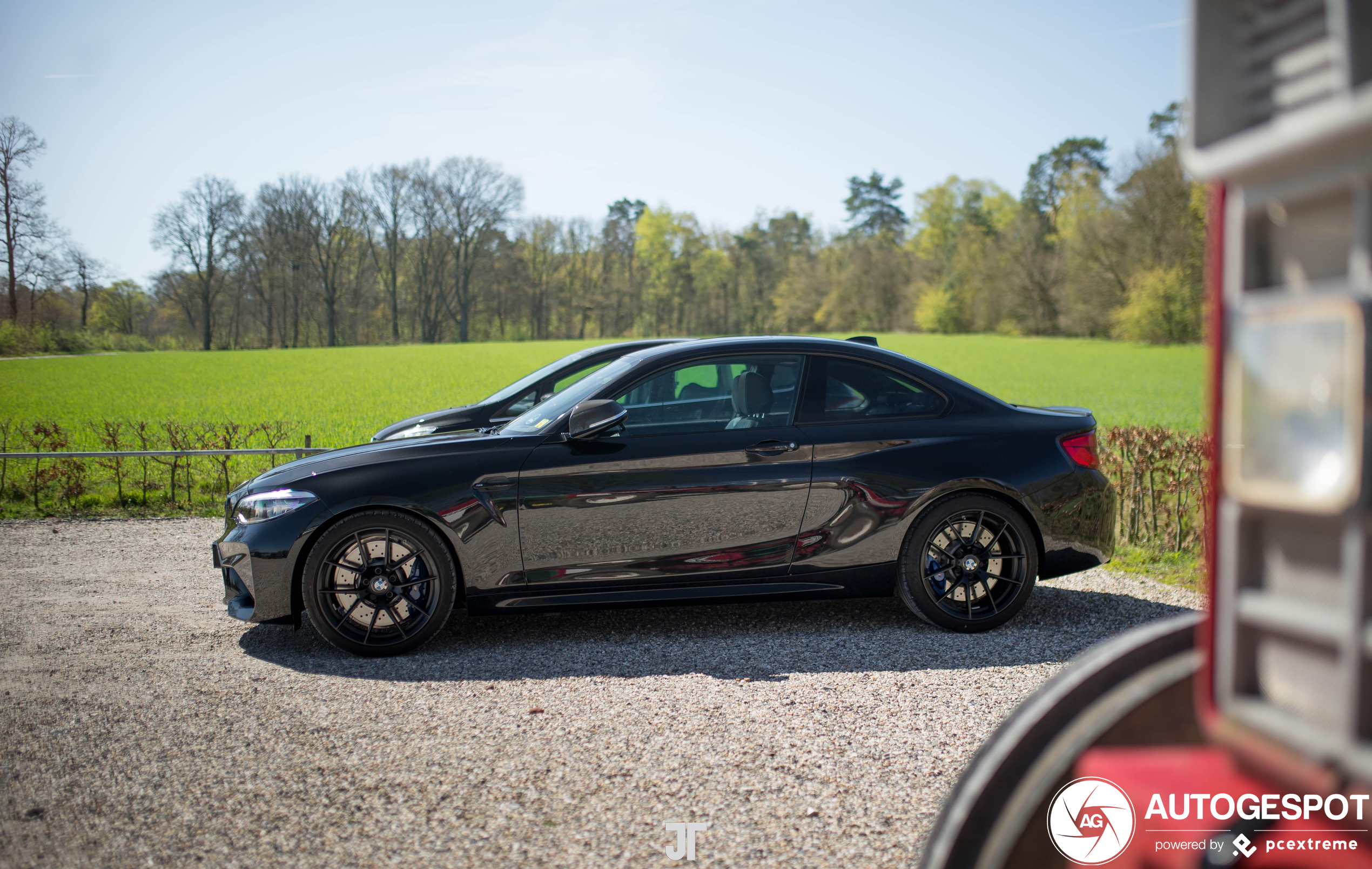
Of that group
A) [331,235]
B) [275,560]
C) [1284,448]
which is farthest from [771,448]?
[331,235]

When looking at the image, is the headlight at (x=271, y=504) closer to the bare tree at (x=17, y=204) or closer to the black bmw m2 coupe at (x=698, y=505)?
the black bmw m2 coupe at (x=698, y=505)

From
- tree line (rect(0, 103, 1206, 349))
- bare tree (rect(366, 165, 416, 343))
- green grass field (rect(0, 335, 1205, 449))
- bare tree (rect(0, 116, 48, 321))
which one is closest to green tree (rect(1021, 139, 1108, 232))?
tree line (rect(0, 103, 1206, 349))

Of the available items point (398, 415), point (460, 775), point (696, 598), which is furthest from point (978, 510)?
point (398, 415)

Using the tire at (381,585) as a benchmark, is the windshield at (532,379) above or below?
above

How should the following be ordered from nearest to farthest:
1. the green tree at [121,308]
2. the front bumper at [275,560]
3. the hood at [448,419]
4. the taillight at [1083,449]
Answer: the front bumper at [275,560]
the taillight at [1083,449]
the hood at [448,419]
the green tree at [121,308]

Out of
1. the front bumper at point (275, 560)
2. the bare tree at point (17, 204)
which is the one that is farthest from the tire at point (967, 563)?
the bare tree at point (17, 204)

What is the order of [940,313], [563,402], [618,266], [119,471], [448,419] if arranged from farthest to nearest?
1. [618,266]
2. [940,313]
3. [119,471]
4. [448,419]
5. [563,402]

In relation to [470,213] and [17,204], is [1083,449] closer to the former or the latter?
[17,204]

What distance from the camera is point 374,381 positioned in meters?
36.8

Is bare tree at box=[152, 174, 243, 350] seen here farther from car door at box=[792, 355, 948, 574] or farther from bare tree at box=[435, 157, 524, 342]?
car door at box=[792, 355, 948, 574]

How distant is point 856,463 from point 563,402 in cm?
171

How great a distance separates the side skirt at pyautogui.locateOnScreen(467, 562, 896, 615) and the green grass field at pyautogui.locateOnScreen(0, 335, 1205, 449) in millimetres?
9152

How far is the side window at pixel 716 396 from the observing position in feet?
16.6

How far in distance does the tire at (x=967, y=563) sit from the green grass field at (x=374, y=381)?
8595 mm
